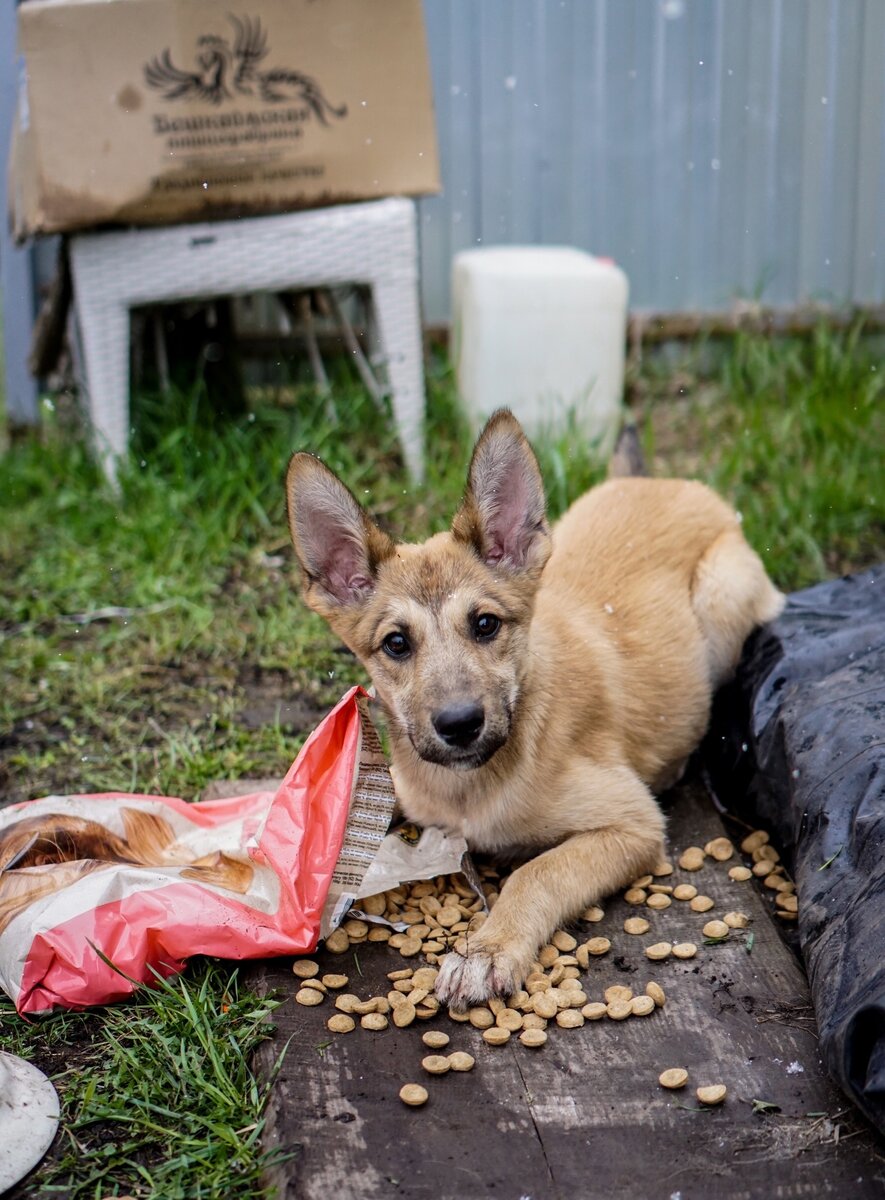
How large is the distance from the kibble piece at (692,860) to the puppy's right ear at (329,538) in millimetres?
1255

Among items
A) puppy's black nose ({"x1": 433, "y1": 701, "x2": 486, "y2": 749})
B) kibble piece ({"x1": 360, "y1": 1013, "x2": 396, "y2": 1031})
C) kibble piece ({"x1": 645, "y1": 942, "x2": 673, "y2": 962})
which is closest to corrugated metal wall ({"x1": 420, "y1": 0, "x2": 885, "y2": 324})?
puppy's black nose ({"x1": 433, "y1": 701, "x2": 486, "y2": 749})

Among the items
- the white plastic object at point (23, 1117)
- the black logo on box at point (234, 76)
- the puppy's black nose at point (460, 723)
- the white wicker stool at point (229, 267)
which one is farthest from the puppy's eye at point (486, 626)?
the black logo on box at point (234, 76)

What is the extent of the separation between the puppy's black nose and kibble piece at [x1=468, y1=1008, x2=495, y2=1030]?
2.13 ft

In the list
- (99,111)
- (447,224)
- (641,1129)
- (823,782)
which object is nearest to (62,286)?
(99,111)

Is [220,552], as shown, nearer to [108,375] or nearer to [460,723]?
[108,375]

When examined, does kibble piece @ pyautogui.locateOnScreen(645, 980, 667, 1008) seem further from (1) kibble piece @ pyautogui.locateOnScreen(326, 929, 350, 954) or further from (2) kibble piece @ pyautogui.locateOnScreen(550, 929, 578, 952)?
(1) kibble piece @ pyautogui.locateOnScreen(326, 929, 350, 954)

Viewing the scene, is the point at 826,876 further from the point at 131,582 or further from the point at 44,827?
the point at 131,582

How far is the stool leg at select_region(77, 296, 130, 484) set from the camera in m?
5.94

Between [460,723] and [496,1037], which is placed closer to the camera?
[496,1037]

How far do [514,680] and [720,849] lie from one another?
0.93 meters

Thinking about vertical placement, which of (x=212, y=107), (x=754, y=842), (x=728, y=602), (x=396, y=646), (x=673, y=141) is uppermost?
(x=212, y=107)

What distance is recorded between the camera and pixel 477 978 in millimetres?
3082

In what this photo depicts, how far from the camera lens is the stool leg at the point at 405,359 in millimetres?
6070

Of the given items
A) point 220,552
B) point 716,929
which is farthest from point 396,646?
point 220,552
